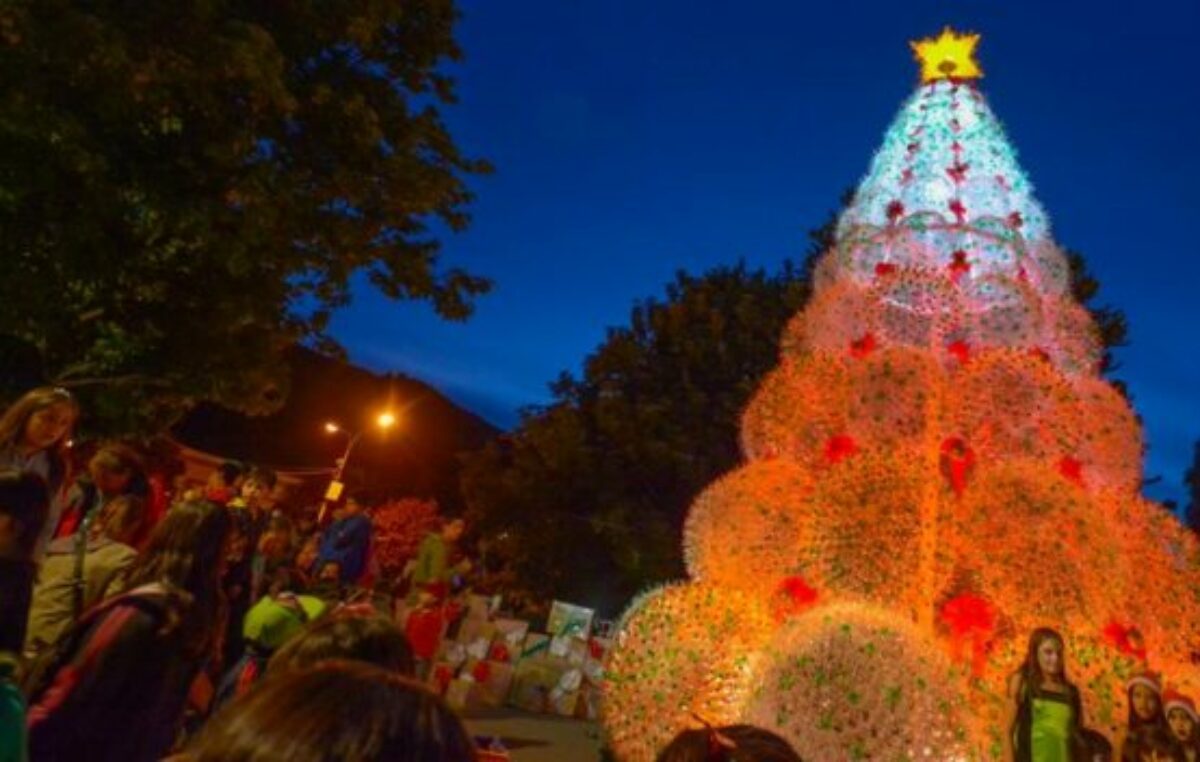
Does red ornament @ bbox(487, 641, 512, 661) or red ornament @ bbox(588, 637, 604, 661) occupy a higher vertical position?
red ornament @ bbox(588, 637, 604, 661)

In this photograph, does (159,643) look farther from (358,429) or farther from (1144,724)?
(358,429)

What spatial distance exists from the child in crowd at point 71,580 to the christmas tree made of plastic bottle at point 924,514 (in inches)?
138

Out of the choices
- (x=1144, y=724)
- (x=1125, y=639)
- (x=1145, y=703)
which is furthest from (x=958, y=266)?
(x=1144, y=724)

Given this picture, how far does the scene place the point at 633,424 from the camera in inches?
736

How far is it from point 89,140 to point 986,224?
7313 mm

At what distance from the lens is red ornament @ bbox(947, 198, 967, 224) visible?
7875 mm

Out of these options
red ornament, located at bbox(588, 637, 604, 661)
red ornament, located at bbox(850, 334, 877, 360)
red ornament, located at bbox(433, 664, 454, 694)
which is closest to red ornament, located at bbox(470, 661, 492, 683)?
red ornament, located at bbox(433, 664, 454, 694)

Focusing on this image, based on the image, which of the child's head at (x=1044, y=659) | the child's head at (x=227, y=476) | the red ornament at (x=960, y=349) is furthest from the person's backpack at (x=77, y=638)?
the red ornament at (x=960, y=349)

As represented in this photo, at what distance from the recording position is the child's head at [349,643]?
2.55 metres

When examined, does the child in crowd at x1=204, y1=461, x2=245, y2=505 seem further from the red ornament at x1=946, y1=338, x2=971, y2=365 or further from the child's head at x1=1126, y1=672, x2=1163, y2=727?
the child's head at x1=1126, y1=672, x2=1163, y2=727

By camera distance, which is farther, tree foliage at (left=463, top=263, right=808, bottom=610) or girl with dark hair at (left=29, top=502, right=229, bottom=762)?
tree foliage at (left=463, top=263, right=808, bottom=610)

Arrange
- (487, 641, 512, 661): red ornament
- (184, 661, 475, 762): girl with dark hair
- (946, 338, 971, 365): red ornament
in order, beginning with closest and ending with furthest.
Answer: (184, 661, 475, 762): girl with dark hair, (946, 338, 971, 365): red ornament, (487, 641, 512, 661): red ornament

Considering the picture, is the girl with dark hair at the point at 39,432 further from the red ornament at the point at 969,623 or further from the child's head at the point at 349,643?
the red ornament at the point at 969,623

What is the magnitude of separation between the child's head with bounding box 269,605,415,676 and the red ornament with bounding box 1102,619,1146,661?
17.3ft
